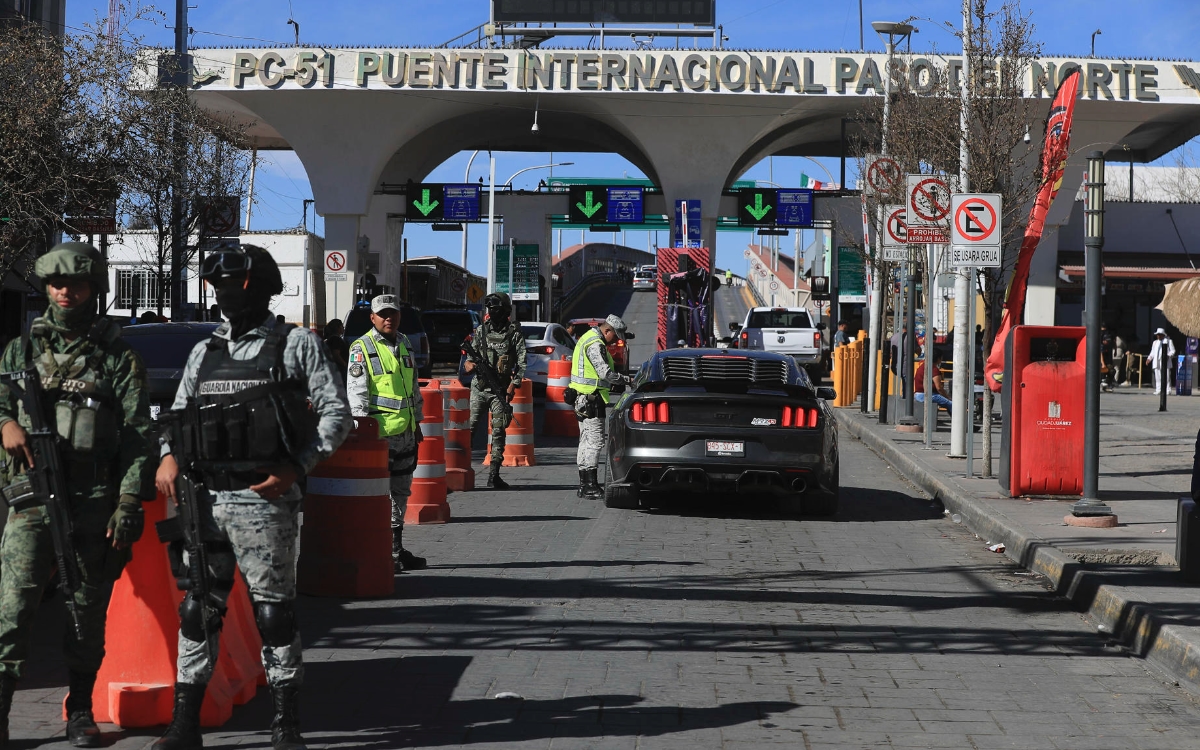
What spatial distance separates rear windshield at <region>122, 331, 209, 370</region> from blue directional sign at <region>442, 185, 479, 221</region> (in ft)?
101

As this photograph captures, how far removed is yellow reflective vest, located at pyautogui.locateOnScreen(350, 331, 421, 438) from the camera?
9.06 m

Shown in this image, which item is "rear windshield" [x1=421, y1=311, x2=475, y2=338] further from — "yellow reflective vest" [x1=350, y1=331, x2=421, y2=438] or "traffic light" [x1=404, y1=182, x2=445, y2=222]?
"yellow reflective vest" [x1=350, y1=331, x2=421, y2=438]

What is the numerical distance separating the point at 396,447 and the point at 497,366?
5177mm

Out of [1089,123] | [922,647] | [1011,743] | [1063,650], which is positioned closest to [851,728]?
[1011,743]

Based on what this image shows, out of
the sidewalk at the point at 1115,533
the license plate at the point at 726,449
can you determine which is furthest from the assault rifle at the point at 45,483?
the license plate at the point at 726,449

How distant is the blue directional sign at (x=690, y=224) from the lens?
38625 mm

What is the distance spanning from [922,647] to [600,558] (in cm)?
307

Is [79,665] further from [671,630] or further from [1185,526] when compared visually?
[1185,526]

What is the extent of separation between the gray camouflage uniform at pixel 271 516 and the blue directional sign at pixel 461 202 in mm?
38729

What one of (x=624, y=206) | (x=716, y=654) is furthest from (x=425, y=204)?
(x=716, y=654)

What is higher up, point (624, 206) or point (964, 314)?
point (624, 206)

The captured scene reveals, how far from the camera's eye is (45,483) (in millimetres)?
4941

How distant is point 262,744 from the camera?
16.9 feet

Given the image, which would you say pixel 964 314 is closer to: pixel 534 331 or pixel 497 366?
pixel 497 366
